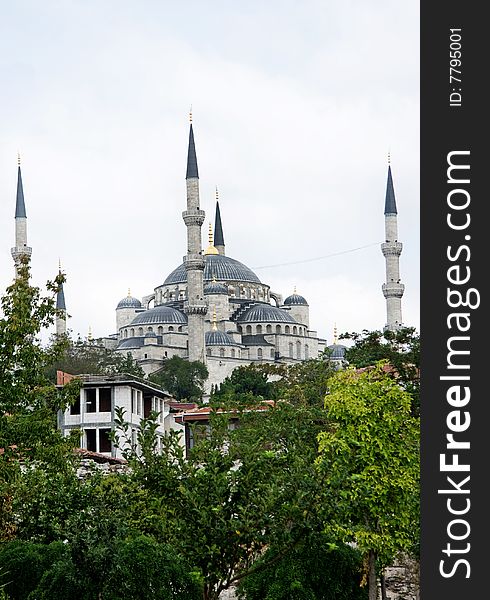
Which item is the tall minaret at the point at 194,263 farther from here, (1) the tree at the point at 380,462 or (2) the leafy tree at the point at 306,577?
(2) the leafy tree at the point at 306,577

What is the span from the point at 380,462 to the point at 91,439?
21.1 metres

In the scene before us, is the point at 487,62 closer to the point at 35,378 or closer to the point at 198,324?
the point at 35,378

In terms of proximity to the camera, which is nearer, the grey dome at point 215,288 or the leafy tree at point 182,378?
the leafy tree at point 182,378

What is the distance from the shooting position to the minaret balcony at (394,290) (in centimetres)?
9288

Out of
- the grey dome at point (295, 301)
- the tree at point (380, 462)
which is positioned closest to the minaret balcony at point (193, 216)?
the grey dome at point (295, 301)

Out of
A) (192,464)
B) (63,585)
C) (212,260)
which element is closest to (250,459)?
(192,464)

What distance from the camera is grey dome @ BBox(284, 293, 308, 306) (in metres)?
113

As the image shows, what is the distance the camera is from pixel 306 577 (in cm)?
1773

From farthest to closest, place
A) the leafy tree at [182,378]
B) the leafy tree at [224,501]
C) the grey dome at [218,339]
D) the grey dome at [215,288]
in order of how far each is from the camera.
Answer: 1. the grey dome at [215,288]
2. the grey dome at [218,339]
3. the leafy tree at [182,378]
4. the leafy tree at [224,501]

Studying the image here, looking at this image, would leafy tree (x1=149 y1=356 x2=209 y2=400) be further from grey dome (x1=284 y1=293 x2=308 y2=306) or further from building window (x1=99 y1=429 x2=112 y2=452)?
building window (x1=99 y1=429 x2=112 y2=452)

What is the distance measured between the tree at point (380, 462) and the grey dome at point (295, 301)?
3664 inches

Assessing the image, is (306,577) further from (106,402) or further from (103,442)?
(103,442)

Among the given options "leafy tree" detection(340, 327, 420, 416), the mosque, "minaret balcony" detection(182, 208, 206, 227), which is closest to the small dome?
the mosque

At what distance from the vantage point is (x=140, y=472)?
14445mm
